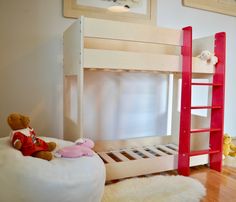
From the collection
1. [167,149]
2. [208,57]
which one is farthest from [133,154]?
[208,57]

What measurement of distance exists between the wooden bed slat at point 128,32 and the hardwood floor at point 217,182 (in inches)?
47.6

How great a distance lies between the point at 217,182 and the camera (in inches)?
73.0

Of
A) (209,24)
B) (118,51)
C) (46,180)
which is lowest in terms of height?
(46,180)

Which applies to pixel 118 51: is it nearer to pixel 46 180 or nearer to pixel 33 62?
pixel 33 62

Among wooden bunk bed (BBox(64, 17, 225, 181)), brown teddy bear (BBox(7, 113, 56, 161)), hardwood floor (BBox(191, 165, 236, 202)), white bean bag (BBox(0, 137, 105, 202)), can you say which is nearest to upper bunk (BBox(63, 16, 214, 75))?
wooden bunk bed (BBox(64, 17, 225, 181))

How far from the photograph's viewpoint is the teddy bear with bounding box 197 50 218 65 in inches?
79.0

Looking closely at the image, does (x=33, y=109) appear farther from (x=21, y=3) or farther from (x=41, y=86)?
(x=21, y=3)

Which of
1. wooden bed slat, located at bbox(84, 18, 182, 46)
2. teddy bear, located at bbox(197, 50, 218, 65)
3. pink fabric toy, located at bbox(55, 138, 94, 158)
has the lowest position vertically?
pink fabric toy, located at bbox(55, 138, 94, 158)

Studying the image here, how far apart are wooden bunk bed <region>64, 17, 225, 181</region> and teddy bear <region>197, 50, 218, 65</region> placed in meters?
0.04

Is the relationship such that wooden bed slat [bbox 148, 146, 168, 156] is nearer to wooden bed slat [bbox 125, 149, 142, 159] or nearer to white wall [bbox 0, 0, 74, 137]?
wooden bed slat [bbox 125, 149, 142, 159]

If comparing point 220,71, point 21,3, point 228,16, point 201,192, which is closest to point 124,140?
point 201,192

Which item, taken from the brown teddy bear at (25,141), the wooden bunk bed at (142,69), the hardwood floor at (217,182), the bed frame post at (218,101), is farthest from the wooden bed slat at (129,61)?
the hardwood floor at (217,182)

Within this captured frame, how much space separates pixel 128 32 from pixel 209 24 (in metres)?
1.67

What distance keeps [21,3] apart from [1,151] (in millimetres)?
1386
